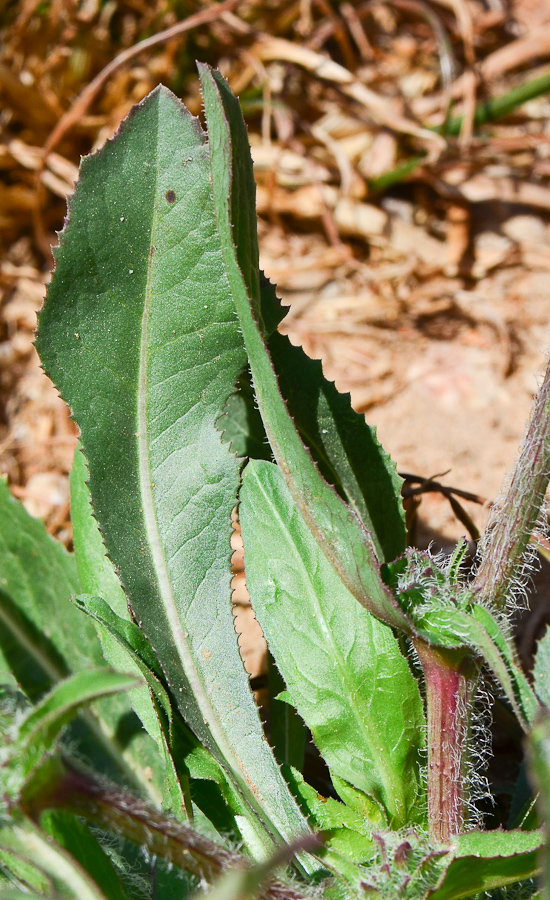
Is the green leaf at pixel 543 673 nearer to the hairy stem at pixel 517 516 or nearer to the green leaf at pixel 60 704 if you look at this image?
the hairy stem at pixel 517 516

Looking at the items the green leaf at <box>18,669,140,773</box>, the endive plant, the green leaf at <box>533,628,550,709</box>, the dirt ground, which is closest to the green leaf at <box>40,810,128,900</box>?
the endive plant

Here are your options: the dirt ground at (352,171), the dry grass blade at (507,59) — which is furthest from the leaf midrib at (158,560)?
the dry grass blade at (507,59)

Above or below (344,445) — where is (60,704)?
below

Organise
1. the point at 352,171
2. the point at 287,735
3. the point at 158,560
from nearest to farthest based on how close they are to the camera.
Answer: the point at 158,560
the point at 287,735
the point at 352,171

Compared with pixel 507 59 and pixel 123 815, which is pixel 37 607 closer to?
pixel 123 815

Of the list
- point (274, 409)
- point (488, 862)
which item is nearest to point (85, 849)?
point (488, 862)

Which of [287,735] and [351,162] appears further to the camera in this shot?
[351,162]

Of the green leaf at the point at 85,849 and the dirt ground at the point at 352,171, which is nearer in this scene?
the green leaf at the point at 85,849
